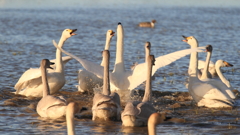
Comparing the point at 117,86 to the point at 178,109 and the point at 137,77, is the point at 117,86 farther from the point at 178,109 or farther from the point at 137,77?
the point at 178,109

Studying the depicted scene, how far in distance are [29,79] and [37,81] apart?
46 cm

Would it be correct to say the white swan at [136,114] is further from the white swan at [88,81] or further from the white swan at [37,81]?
the white swan at [88,81]

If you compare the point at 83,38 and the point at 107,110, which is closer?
the point at 107,110

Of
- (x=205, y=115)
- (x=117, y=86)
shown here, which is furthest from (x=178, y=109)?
(x=117, y=86)

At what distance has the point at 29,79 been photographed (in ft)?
33.8

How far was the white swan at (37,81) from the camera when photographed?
34.0 feet

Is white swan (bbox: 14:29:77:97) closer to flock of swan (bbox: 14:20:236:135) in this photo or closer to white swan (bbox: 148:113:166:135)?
flock of swan (bbox: 14:20:236:135)

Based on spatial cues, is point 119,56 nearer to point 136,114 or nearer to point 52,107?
point 52,107

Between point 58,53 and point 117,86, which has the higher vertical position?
point 58,53

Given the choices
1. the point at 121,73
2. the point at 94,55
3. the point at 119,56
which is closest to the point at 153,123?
the point at 121,73

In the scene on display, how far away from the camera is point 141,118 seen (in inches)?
301

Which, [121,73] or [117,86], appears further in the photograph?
[121,73]

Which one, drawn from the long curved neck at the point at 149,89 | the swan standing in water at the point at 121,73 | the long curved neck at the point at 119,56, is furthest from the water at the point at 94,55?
the long curved neck at the point at 119,56

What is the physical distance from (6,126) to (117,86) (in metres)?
3.00
